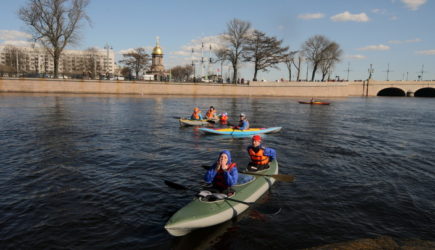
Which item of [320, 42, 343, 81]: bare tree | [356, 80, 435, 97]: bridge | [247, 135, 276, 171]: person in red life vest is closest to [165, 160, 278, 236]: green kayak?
[247, 135, 276, 171]: person in red life vest

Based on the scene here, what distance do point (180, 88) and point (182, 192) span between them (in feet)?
184

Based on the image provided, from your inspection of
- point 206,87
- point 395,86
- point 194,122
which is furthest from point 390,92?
point 194,122

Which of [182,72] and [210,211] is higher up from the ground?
[182,72]

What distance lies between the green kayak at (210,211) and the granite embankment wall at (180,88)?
53.5 meters

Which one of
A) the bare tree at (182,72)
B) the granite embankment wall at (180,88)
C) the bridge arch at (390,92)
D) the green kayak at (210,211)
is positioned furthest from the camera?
the bare tree at (182,72)

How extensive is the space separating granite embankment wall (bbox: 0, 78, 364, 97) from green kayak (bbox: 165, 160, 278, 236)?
5346 cm

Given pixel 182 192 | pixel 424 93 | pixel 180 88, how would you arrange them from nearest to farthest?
pixel 182 192 < pixel 180 88 < pixel 424 93

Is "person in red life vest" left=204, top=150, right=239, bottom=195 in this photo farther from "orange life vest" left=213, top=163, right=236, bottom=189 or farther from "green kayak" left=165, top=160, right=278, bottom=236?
"green kayak" left=165, top=160, right=278, bottom=236

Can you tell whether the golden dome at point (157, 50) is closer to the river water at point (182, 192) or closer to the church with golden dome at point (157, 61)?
the church with golden dome at point (157, 61)

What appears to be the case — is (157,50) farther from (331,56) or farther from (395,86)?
(395,86)

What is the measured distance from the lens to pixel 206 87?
2665 inches

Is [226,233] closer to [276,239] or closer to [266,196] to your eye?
[276,239]

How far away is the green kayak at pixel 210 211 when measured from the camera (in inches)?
274

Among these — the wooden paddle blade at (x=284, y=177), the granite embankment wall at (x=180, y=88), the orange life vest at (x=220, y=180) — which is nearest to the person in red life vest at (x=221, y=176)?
the orange life vest at (x=220, y=180)
